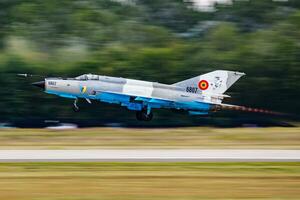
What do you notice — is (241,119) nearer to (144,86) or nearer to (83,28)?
(144,86)

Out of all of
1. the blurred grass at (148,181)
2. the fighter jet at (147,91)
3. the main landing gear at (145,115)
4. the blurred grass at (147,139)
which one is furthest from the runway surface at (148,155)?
the main landing gear at (145,115)

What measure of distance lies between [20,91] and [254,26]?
143ft

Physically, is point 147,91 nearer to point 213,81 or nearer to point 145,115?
point 145,115

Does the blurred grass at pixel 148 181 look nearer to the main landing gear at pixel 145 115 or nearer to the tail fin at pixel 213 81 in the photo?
the tail fin at pixel 213 81

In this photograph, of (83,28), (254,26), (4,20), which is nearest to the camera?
(83,28)

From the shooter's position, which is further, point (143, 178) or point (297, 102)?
point (297, 102)

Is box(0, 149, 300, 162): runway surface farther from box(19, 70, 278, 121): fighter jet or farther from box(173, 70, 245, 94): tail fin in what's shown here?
box(173, 70, 245, 94): tail fin

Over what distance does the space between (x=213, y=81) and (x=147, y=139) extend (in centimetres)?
778

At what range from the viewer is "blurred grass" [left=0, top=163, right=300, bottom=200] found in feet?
48.4

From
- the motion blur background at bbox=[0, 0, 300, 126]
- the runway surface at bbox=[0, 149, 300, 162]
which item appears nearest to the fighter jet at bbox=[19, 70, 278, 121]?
the motion blur background at bbox=[0, 0, 300, 126]

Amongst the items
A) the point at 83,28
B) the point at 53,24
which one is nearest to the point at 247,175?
the point at 83,28

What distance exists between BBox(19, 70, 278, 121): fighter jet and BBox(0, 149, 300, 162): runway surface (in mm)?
12175

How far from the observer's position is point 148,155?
70.7 feet

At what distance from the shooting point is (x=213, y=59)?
45625mm
